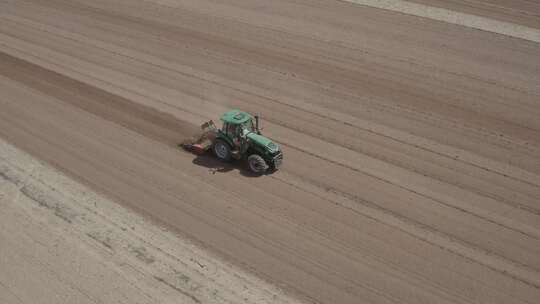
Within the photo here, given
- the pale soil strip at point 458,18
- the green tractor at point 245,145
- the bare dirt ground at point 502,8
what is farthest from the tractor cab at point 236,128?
the bare dirt ground at point 502,8

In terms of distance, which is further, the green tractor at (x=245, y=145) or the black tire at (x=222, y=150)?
the black tire at (x=222, y=150)

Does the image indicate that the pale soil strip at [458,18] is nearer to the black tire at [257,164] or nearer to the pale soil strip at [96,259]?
the black tire at [257,164]

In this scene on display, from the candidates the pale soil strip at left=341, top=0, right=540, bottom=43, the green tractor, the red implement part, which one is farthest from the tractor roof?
the pale soil strip at left=341, top=0, right=540, bottom=43

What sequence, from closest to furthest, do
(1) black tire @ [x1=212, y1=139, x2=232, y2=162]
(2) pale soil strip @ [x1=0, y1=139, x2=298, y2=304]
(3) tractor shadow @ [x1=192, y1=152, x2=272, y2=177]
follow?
(2) pale soil strip @ [x1=0, y1=139, x2=298, y2=304], (1) black tire @ [x1=212, y1=139, x2=232, y2=162], (3) tractor shadow @ [x1=192, y1=152, x2=272, y2=177]

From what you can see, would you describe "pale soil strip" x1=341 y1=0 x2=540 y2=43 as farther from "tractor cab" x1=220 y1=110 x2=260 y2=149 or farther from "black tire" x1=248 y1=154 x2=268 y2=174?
"black tire" x1=248 y1=154 x2=268 y2=174

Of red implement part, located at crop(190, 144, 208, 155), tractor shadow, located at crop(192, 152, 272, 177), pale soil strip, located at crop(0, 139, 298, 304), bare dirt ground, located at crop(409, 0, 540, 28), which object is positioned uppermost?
bare dirt ground, located at crop(409, 0, 540, 28)

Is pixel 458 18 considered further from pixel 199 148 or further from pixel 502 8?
pixel 199 148

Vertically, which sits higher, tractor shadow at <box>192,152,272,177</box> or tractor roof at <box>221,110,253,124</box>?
tractor roof at <box>221,110,253,124</box>

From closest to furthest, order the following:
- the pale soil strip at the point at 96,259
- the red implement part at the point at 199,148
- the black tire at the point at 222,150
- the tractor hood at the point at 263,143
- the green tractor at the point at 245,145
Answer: the pale soil strip at the point at 96,259, the tractor hood at the point at 263,143, the green tractor at the point at 245,145, the black tire at the point at 222,150, the red implement part at the point at 199,148
